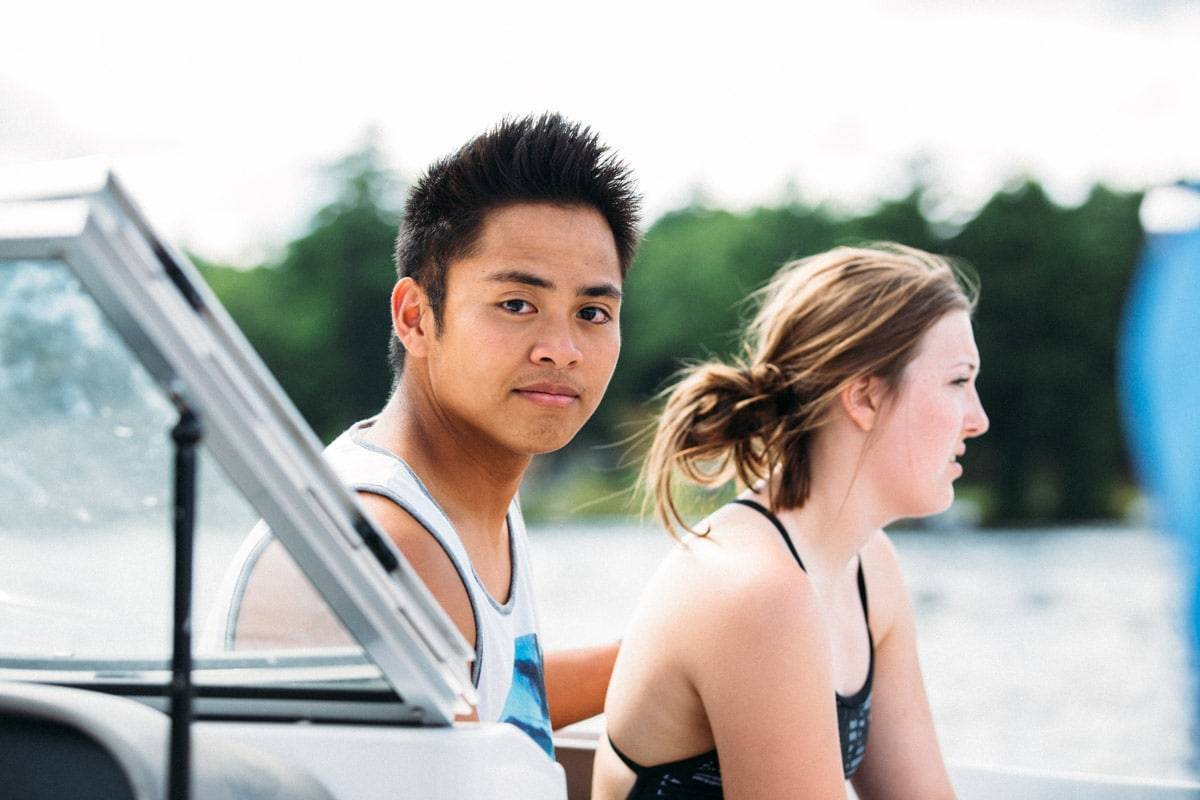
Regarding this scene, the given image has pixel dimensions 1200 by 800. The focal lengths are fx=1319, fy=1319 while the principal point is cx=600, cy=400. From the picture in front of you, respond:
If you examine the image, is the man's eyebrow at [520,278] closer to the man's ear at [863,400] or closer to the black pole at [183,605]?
the man's ear at [863,400]

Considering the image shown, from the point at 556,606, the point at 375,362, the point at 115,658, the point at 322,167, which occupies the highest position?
the point at 322,167

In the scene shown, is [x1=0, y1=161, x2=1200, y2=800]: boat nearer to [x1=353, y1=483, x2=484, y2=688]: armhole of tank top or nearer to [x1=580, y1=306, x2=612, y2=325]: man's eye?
[x1=353, y1=483, x2=484, y2=688]: armhole of tank top

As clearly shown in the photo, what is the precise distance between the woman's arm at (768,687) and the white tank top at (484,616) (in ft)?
0.85

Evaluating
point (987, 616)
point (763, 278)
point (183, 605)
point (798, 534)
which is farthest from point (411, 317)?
point (763, 278)

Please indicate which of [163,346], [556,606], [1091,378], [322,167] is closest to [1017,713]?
[556,606]

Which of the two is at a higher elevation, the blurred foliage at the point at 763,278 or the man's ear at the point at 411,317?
the blurred foliage at the point at 763,278

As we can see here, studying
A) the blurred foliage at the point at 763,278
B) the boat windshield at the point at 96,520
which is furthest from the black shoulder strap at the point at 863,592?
the blurred foliage at the point at 763,278

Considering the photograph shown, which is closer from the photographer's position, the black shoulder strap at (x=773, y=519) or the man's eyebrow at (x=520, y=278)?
the man's eyebrow at (x=520, y=278)

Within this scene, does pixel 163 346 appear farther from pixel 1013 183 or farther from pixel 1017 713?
pixel 1013 183

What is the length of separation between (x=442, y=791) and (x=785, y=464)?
113 cm

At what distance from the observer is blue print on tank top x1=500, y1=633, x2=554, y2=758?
1.80m

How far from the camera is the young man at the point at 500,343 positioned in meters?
1.89

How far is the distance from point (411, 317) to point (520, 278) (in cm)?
24

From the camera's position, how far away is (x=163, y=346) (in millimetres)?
991
